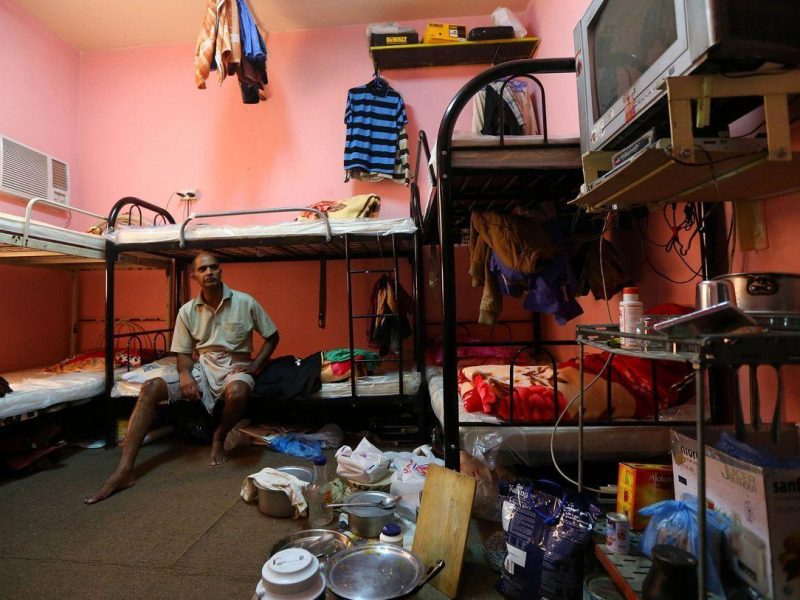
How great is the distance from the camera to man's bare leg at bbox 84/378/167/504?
225 cm

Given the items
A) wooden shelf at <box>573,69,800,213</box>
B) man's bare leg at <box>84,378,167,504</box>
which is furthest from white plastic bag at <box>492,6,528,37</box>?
man's bare leg at <box>84,378,167,504</box>

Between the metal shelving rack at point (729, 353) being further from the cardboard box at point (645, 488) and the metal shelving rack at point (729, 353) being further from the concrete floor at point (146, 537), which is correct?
the concrete floor at point (146, 537)

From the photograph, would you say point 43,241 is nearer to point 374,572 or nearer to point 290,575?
point 290,575

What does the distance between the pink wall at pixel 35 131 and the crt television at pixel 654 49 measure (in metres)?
4.48

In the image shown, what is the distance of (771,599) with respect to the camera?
0.91 m

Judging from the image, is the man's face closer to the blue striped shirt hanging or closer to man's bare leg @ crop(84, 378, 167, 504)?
man's bare leg @ crop(84, 378, 167, 504)

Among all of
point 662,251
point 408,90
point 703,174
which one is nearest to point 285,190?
point 408,90

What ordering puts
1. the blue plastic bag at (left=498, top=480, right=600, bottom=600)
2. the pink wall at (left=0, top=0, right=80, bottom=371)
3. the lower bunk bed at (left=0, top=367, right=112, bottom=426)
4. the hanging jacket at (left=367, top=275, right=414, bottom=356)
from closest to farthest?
the blue plastic bag at (left=498, top=480, right=600, bottom=600) → the lower bunk bed at (left=0, top=367, right=112, bottom=426) → the hanging jacket at (left=367, top=275, right=414, bottom=356) → the pink wall at (left=0, top=0, right=80, bottom=371)

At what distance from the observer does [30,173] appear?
3648 mm

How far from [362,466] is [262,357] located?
4.21 feet

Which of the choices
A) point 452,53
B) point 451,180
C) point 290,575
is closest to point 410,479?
point 290,575

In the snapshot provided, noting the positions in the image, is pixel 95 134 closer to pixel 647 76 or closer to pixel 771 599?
pixel 647 76

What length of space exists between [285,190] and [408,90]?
61.2 inches

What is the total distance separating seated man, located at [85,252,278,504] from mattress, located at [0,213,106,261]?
0.76 meters
